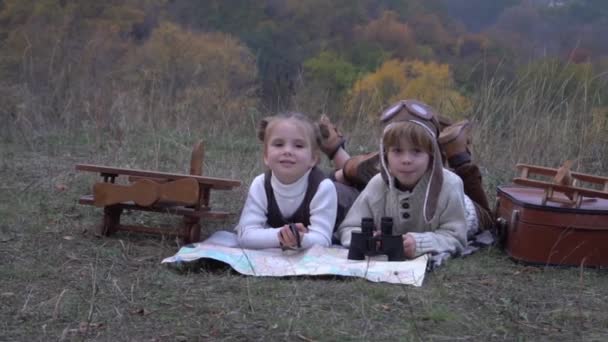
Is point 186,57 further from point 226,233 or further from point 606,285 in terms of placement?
→ point 606,285

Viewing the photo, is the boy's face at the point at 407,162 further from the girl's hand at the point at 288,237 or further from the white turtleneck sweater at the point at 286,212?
the girl's hand at the point at 288,237

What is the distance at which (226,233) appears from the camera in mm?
4051

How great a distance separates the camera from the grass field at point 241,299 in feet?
8.38

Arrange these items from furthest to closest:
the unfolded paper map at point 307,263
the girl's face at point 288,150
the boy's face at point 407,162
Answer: the girl's face at point 288,150 → the boy's face at point 407,162 → the unfolded paper map at point 307,263

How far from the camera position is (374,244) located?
11.3ft

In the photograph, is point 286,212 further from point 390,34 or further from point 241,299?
point 390,34

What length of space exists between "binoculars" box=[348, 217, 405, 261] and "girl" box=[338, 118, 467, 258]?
16 cm

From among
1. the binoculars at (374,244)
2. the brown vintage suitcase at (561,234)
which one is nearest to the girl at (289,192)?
the binoculars at (374,244)

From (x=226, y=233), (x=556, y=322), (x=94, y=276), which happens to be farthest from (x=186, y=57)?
(x=556, y=322)

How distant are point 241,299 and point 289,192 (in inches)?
41.9

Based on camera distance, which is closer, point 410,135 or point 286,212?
point 410,135

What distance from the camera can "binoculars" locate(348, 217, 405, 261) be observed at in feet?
11.3

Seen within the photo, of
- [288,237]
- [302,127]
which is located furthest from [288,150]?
[288,237]

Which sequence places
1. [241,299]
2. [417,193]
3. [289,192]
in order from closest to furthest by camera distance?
[241,299] → [417,193] → [289,192]
